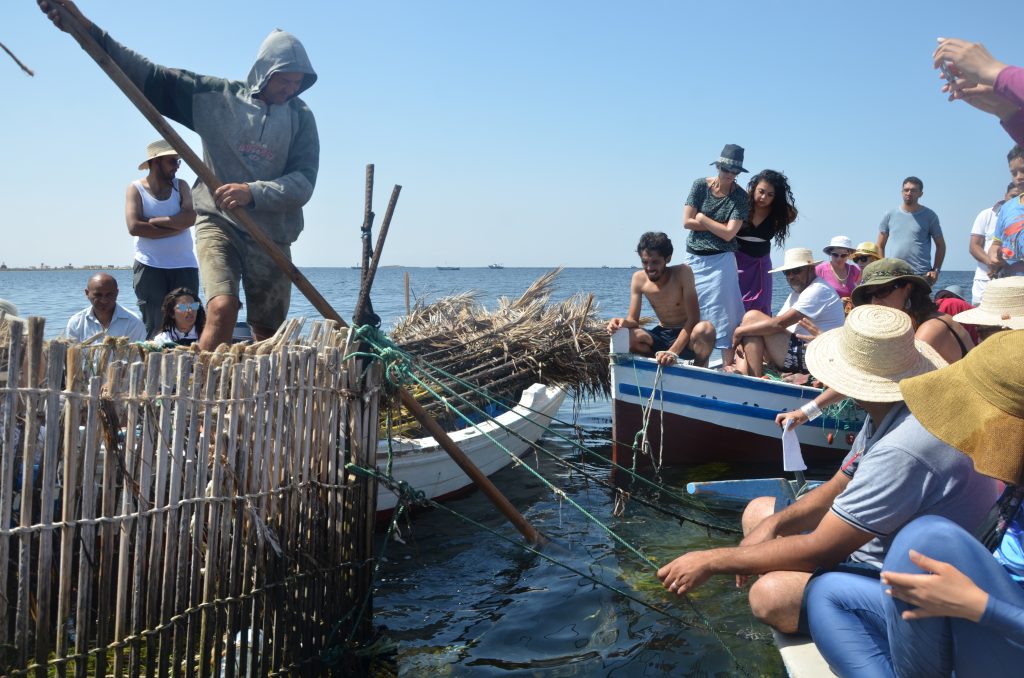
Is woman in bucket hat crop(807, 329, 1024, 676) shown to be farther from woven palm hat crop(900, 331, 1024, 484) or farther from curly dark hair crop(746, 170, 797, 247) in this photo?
curly dark hair crop(746, 170, 797, 247)

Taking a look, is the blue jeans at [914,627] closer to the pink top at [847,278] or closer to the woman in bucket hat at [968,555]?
the woman in bucket hat at [968,555]

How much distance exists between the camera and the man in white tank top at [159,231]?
21.1 feet

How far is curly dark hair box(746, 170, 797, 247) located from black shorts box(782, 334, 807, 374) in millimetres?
1080

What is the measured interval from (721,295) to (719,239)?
1.78 feet

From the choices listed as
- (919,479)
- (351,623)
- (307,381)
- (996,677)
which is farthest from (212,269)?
(996,677)

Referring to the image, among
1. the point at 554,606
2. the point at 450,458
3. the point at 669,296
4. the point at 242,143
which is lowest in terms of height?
the point at 554,606

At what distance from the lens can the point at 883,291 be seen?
4688 millimetres

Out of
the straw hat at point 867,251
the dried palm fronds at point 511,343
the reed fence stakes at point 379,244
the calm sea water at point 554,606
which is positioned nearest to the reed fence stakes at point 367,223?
the reed fence stakes at point 379,244

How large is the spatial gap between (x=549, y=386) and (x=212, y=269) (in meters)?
4.45

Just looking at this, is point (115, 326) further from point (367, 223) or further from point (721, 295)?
point (721, 295)

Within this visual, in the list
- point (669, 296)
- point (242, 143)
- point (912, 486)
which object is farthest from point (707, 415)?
point (912, 486)

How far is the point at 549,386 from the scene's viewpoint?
8.91 m

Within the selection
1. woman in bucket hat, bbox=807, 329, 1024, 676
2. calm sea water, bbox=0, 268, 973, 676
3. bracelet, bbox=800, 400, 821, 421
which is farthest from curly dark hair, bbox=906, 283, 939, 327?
woman in bucket hat, bbox=807, 329, 1024, 676

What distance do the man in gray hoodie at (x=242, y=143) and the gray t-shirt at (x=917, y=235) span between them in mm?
7093
